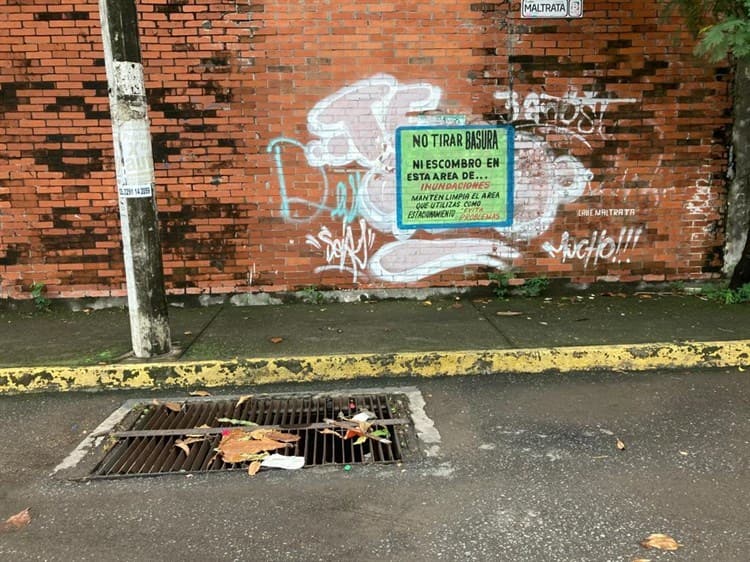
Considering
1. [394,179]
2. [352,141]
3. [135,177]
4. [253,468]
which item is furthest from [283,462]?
[352,141]

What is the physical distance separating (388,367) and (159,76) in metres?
3.92

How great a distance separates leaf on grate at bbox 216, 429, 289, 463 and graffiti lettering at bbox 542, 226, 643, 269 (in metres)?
4.23

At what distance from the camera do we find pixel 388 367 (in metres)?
4.94

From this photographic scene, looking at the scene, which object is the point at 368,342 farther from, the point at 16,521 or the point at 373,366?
the point at 16,521

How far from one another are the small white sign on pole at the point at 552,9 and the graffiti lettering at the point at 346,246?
9.29ft

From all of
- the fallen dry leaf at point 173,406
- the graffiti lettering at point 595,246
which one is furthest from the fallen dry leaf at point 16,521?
the graffiti lettering at point 595,246

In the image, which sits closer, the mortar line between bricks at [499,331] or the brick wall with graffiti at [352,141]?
the mortar line between bricks at [499,331]

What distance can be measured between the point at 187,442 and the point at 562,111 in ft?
16.9

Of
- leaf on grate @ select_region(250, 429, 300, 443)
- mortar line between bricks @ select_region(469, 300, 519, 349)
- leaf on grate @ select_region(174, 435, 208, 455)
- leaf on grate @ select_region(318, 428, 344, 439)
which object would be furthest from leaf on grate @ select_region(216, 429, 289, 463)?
mortar line between bricks @ select_region(469, 300, 519, 349)

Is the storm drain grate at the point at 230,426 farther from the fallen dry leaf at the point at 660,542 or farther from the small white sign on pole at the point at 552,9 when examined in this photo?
the small white sign on pole at the point at 552,9

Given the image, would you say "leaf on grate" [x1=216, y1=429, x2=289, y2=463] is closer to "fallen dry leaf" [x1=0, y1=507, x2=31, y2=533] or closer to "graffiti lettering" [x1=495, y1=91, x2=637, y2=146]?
"fallen dry leaf" [x1=0, y1=507, x2=31, y2=533]

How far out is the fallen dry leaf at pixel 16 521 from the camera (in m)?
2.96

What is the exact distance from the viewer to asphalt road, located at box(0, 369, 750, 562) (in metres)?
2.77

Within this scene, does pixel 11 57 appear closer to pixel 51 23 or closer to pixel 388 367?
pixel 51 23
